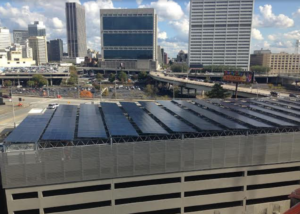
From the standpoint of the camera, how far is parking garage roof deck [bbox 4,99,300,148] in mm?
25062

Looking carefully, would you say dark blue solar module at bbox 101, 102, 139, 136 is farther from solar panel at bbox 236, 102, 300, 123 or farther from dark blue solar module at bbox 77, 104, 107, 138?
solar panel at bbox 236, 102, 300, 123

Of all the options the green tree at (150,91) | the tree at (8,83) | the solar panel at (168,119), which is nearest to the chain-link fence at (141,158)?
the solar panel at (168,119)

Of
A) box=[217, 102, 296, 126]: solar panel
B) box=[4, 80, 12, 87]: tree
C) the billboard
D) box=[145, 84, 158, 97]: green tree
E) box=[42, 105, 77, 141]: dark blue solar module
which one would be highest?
the billboard

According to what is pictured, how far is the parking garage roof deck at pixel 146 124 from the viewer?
25.1 metres

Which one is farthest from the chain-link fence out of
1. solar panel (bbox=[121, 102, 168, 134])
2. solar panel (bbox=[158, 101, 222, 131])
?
solar panel (bbox=[158, 101, 222, 131])

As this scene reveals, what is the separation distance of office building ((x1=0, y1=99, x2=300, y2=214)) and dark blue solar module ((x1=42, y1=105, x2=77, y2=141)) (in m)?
0.11

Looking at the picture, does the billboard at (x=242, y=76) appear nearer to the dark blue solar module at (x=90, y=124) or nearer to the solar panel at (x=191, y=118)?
the solar panel at (x=191, y=118)

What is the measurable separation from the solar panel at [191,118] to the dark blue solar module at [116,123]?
780cm

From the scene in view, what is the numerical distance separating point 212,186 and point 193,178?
2148 mm

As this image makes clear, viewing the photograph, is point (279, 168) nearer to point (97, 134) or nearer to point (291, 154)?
point (291, 154)

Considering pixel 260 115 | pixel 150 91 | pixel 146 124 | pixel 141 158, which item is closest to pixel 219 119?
pixel 260 115

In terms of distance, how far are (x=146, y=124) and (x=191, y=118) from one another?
22.1 feet

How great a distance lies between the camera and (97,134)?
25.5 metres

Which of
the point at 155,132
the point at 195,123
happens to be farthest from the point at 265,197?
the point at 155,132
